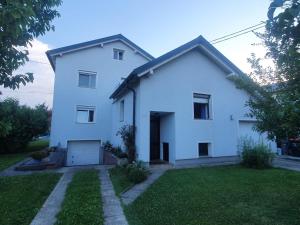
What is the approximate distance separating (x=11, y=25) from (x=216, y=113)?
10016 millimetres

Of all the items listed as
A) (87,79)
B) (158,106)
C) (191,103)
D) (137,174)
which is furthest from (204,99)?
(87,79)

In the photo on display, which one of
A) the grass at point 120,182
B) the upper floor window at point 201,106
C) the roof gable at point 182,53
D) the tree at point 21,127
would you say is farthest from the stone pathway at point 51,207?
the tree at point 21,127

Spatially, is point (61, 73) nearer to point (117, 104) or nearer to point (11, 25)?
point (117, 104)

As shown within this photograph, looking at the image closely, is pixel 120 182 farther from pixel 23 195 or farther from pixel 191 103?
pixel 191 103

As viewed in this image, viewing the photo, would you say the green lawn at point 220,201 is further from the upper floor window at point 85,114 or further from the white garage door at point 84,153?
the upper floor window at point 85,114

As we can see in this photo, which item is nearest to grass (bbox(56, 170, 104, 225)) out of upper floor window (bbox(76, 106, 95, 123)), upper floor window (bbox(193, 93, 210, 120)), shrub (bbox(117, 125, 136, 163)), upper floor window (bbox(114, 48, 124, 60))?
shrub (bbox(117, 125, 136, 163))

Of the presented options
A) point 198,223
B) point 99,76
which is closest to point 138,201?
point 198,223

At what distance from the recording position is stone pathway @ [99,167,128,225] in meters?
4.25

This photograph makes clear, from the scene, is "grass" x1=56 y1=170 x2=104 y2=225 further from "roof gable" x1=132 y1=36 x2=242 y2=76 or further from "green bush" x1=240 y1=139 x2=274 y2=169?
"green bush" x1=240 y1=139 x2=274 y2=169

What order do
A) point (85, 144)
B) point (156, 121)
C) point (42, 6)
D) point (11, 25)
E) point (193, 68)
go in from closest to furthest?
point (11, 25) → point (42, 6) → point (193, 68) → point (156, 121) → point (85, 144)

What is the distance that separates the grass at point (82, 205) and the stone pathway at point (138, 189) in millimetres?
754

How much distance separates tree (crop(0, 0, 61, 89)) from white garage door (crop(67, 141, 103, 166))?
1111cm

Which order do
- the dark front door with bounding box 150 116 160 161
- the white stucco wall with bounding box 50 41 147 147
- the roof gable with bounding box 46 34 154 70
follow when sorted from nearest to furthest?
1. the dark front door with bounding box 150 116 160 161
2. the white stucco wall with bounding box 50 41 147 147
3. the roof gable with bounding box 46 34 154 70

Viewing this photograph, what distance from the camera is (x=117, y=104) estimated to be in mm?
14859
